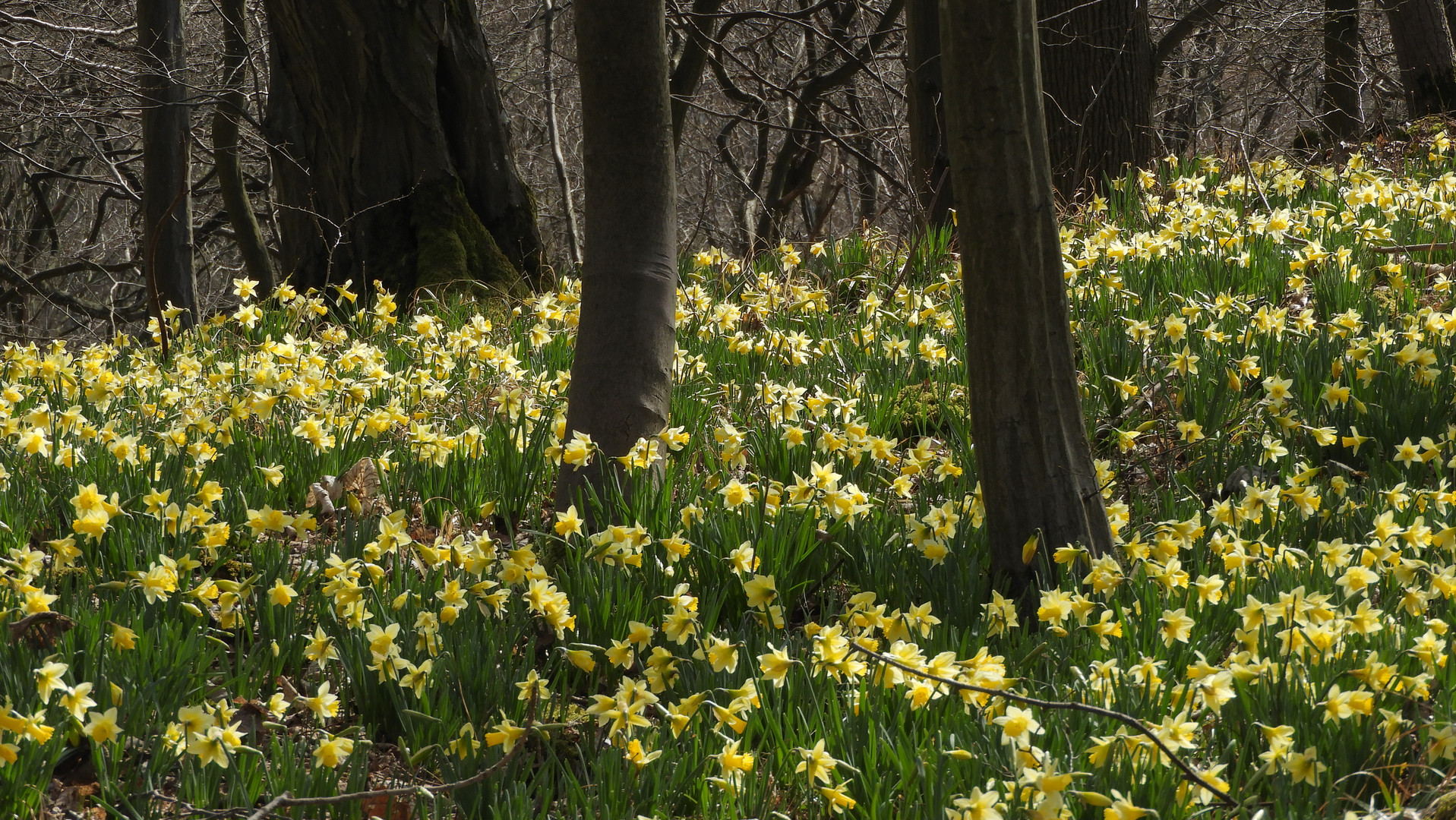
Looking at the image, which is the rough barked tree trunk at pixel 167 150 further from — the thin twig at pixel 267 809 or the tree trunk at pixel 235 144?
the thin twig at pixel 267 809

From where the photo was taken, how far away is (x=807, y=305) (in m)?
4.75

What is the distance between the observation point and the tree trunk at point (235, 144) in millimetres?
8750

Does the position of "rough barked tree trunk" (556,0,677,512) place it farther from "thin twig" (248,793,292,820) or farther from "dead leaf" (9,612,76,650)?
"thin twig" (248,793,292,820)

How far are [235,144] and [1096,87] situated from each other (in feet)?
22.6

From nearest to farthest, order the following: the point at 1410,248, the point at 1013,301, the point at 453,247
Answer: the point at 1013,301 → the point at 1410,248 → the point at 453,247

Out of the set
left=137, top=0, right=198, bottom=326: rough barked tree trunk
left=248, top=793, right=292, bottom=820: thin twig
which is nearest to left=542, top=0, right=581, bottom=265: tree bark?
left=137, top=0, right=198, bottom=326: rough barked tree trunk

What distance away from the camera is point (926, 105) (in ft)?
21.1

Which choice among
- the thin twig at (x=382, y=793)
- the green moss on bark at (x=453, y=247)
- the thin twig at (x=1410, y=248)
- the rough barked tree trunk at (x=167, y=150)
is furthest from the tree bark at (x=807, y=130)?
the thin twig at (x=382, y=793)

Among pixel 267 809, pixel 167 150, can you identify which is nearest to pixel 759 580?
pixel 267 809

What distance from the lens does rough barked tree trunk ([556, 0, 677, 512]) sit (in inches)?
109

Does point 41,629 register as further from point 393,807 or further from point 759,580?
point 759,580

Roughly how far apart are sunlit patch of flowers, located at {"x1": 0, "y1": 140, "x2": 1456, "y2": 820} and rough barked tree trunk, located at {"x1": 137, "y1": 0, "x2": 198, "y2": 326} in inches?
205

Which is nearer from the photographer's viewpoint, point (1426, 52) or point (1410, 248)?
point (1410, 248)

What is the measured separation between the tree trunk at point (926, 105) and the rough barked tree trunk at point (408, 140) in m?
2.27
